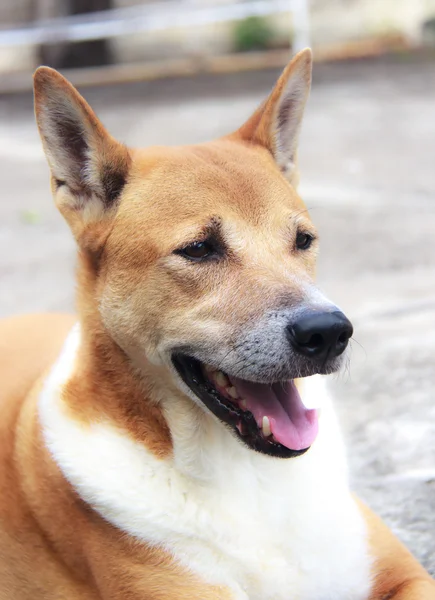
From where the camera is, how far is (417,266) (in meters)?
6.78

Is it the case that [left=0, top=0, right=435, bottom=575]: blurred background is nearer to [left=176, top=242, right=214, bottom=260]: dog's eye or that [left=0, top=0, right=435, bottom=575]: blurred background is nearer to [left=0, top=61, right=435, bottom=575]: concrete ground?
[left=0, top=61, right=435, bottom=575]: concrete ground

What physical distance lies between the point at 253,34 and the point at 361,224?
1104 centimetres

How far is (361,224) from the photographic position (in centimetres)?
800

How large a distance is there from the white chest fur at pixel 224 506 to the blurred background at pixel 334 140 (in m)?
0.60

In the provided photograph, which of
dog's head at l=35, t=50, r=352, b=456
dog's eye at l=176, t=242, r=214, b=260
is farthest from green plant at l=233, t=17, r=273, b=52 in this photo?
dog's eye at l=176, t=242, r=214, b=260

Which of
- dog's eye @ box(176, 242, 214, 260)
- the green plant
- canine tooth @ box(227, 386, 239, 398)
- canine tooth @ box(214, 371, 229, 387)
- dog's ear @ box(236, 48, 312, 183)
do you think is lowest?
the green plant

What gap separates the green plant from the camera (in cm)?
1766

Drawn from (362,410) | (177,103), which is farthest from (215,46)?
(362,410)

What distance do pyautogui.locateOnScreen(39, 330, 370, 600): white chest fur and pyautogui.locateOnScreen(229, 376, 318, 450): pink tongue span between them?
195mm

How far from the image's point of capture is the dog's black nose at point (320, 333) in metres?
2.49

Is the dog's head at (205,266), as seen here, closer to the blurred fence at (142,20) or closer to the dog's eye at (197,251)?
the dog's eye at (197,251)

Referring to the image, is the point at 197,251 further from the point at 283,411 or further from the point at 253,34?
the point at 253,34

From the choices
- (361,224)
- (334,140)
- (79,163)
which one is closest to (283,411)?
(79,163)

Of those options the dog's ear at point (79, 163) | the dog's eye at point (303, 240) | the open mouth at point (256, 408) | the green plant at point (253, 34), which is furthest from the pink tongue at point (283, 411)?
the green plant at point (253, 34)
